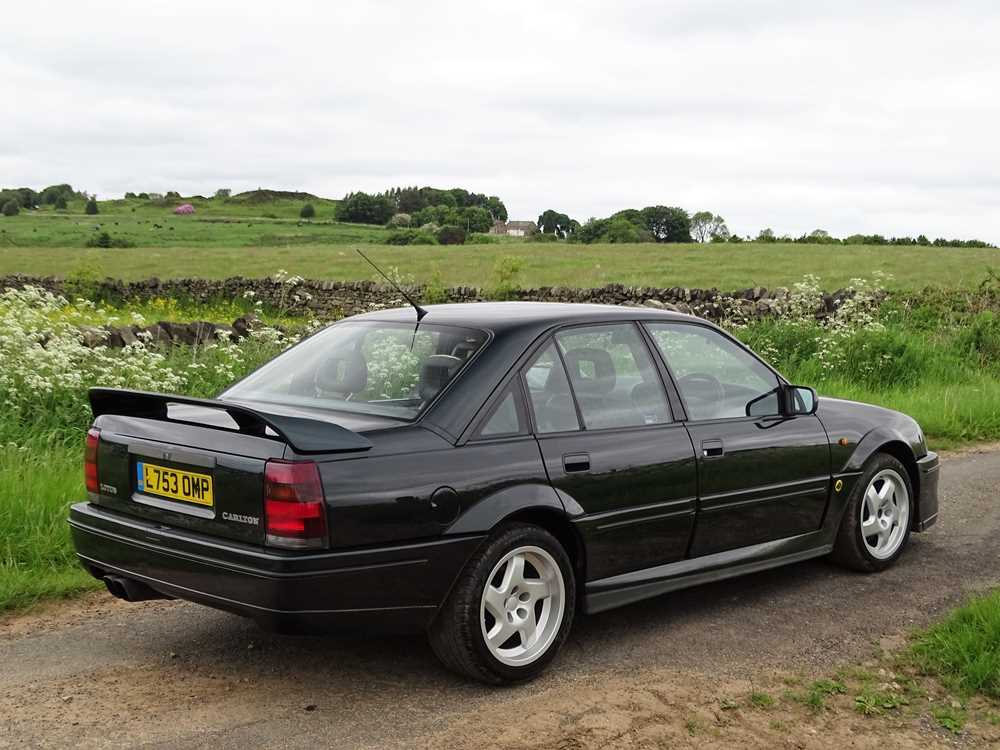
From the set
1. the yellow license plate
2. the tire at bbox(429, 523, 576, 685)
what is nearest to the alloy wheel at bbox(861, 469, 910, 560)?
the tire at bbox(429, 523, 576, 685)

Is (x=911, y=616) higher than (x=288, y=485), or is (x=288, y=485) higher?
(x=288, y=485)

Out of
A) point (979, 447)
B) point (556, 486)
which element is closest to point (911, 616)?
point (556, 486)

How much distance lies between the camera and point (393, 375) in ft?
15.7

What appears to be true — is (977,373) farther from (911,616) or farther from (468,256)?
(468,256)

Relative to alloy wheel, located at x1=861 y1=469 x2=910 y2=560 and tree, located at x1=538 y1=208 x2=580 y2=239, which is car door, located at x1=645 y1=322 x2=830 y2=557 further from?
tree, located at x1=538 y1=208 x2=580 y2=239

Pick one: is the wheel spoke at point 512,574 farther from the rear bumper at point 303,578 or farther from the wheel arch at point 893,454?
the wheel arch at point 893,454

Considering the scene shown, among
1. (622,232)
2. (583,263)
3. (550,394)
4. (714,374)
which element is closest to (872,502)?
(714,374)

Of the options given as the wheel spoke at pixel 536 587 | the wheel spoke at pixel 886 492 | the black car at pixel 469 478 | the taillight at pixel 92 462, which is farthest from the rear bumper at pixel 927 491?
the taillight at pixel 92 462

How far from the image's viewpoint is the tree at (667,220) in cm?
7531

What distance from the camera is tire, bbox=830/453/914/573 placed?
610 cm

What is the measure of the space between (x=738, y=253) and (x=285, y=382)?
40026 millimetres

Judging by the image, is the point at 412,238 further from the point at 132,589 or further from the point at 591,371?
the point at 132,589

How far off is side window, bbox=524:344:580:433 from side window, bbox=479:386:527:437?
0.08 meters

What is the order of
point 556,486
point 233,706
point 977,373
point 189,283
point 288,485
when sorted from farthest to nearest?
point 189,283 → point 977,373 → point 556,486 → point 233,706 → point 288,485
